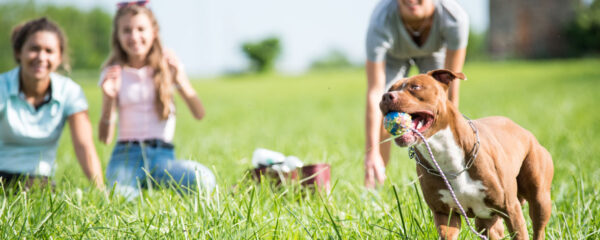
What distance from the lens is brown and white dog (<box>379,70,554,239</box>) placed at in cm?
184

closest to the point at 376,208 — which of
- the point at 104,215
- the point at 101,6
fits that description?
Result: the point at 104,215

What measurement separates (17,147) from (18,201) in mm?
1148

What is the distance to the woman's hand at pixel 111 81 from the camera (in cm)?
367

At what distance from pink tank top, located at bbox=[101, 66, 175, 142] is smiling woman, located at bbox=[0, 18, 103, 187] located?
29 centimetres

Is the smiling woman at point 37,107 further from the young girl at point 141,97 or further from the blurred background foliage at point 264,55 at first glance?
the blurred background foliage at point 264,55

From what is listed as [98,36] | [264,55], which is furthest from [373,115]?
[98,36]

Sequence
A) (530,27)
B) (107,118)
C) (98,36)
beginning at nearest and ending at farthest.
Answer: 1. (107,118)
2. (530,27)
3. (98,36)

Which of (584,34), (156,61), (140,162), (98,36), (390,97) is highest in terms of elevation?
(390,97)

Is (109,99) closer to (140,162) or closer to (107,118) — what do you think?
(107,118)

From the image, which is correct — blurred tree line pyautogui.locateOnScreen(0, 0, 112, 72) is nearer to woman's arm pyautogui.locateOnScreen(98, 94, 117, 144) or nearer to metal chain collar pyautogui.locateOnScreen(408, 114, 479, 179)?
woman's arm pyautogui.locateOnScreen(98, 94, 117, 144)

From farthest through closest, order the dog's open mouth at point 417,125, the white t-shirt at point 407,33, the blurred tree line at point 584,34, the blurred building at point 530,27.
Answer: the blurred building at point 530,27 → the blurred tree line at point 584,34 → the white t-shirt at point 407,33 → the dog's open mouth at point 417,125

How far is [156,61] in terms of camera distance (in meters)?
3.96

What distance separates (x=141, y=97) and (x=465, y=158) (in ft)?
9.05

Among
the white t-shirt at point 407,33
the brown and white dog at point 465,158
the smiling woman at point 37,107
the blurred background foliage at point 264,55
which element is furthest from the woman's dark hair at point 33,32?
the blurred background foliage at point 264,55
